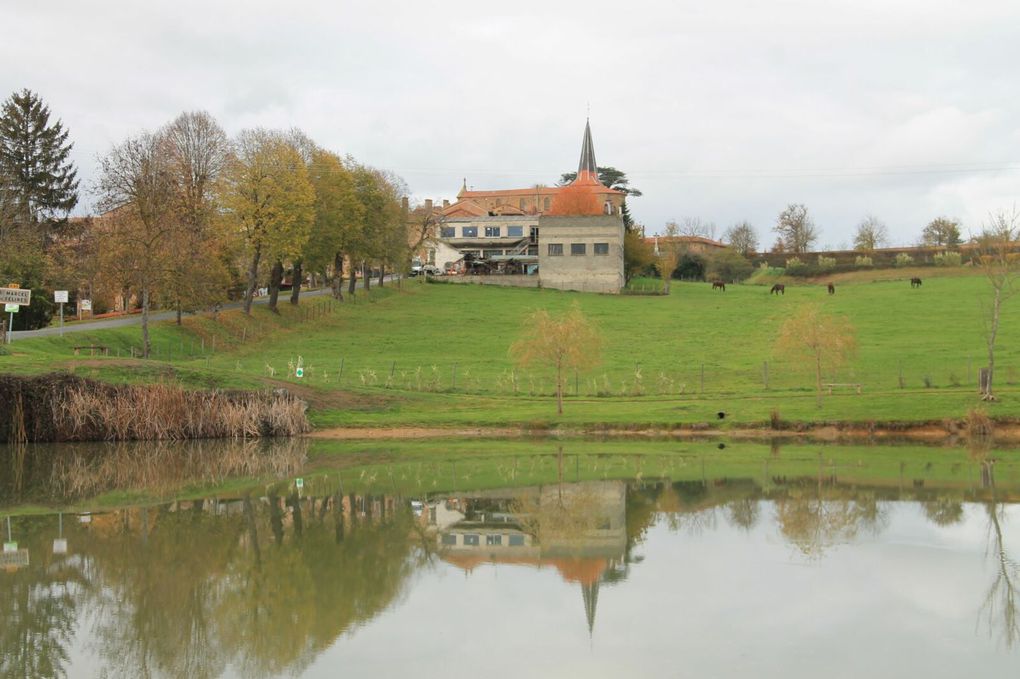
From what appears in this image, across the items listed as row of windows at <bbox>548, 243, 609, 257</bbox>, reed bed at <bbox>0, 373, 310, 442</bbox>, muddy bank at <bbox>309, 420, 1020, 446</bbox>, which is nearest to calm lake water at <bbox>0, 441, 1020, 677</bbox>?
muddy bank at <bbox>309, 420, 1020, 446</bbox>

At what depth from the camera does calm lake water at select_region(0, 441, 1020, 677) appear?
13023 millimetres

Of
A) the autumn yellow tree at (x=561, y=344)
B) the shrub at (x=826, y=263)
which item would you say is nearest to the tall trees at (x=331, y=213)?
the autumn yellow tree at (x=561, y=344)

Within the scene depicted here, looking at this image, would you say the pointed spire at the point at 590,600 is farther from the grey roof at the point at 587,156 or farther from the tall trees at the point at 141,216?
the grey roof at the point at 587,156

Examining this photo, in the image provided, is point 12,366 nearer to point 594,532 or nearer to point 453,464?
point 453,464

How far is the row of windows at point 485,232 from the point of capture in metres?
125

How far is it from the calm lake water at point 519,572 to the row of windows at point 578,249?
6840cm

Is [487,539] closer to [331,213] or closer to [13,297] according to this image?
[13,297]

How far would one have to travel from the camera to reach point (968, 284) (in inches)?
3287

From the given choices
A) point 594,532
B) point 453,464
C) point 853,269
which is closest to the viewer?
point 594,532

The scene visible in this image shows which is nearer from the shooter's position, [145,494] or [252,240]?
[145,494]

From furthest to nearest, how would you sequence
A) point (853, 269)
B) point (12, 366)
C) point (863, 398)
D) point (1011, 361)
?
point (853, 269) < point (1011, 361) < point (863, 398) < point (12, 366)

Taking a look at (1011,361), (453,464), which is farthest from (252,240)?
(1011,361)

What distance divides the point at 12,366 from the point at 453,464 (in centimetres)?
1851

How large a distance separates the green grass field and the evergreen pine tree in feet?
75.5
